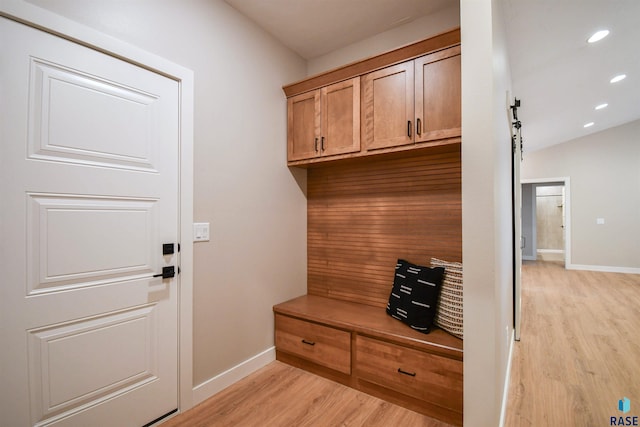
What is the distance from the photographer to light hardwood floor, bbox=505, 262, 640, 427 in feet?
6.29

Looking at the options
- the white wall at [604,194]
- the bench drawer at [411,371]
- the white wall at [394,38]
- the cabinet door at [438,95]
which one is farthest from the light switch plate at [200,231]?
the white wall at [604,194]

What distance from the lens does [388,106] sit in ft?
7.02

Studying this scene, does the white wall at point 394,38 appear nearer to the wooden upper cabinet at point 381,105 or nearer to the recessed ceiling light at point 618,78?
the wooden upper cabinet at point 381,105

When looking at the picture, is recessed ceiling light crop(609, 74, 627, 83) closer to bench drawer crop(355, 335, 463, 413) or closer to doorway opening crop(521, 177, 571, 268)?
bench drawer crop(355, 335, 463, 413)

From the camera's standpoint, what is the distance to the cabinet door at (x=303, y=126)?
8.18ft

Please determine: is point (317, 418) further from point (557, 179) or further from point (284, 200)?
point (557, 179)

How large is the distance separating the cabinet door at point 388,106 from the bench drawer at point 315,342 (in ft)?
4.77

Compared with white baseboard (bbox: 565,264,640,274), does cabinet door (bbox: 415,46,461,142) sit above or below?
above

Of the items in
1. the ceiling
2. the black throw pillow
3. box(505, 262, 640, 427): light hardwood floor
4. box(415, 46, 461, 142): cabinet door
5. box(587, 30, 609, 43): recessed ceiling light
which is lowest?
box(505, 262, 640, 427): light hardwood floor

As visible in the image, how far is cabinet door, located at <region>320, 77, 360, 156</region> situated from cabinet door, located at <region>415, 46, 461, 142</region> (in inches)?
18.8

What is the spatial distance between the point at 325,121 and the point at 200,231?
4.37 ft

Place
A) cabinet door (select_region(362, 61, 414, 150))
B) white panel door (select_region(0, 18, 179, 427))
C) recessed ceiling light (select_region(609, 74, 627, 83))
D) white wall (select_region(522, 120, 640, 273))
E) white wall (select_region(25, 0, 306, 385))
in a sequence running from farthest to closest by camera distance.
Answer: white wall (select_region(522, 120, 640, 273))
recessed ceiling light (select_region(609, 74, 627, 83))
cabinet door (select_region(362, 61, 414, 150))
white wall (select_region(25, 0, 306, 385))
white panel door (select_region(0, 18, 179, 427))

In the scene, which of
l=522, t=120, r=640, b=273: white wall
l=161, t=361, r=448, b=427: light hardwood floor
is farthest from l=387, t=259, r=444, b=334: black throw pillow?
l=522, t=120, r=640, b=273: white wall

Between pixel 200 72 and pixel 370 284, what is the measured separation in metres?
2.11
